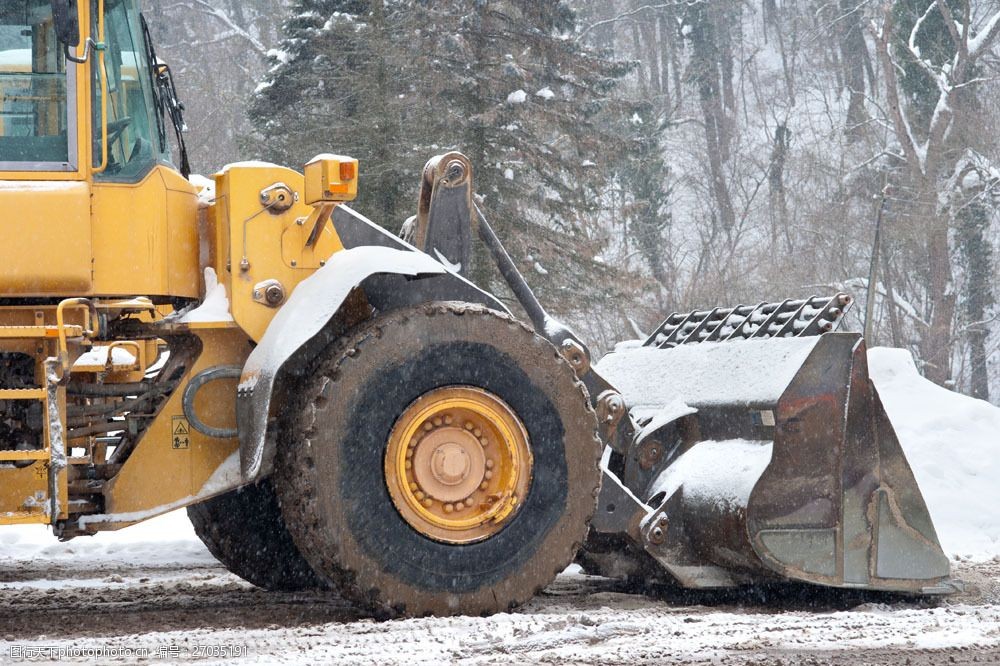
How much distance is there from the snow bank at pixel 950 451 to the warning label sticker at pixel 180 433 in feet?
14.7

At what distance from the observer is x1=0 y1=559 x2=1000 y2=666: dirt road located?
407 cm

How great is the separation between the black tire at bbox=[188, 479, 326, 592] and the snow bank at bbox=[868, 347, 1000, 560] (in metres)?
3.77

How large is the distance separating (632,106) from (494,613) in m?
16.4

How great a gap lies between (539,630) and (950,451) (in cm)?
569

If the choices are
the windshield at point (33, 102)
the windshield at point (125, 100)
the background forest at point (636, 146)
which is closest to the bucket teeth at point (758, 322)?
the windshield at point (125, 100)

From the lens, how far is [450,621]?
4480 mm

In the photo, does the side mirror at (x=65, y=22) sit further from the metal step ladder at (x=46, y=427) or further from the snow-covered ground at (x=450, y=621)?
the snow-covered ground at (x=450, y=621)

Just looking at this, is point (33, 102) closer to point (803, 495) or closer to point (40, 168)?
point (40, 168)

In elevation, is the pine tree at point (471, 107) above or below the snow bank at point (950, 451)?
above

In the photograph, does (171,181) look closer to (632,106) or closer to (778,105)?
(632,106)

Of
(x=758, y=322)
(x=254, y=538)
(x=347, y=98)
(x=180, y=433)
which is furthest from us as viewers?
(x=347, y=98)

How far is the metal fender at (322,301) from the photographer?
4.68 m

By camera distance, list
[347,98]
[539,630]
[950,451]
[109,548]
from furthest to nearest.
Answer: [347,98] → [950,451] → [109,548] → [539,630]

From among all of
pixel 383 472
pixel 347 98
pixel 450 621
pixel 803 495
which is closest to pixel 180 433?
pixel 383 472
